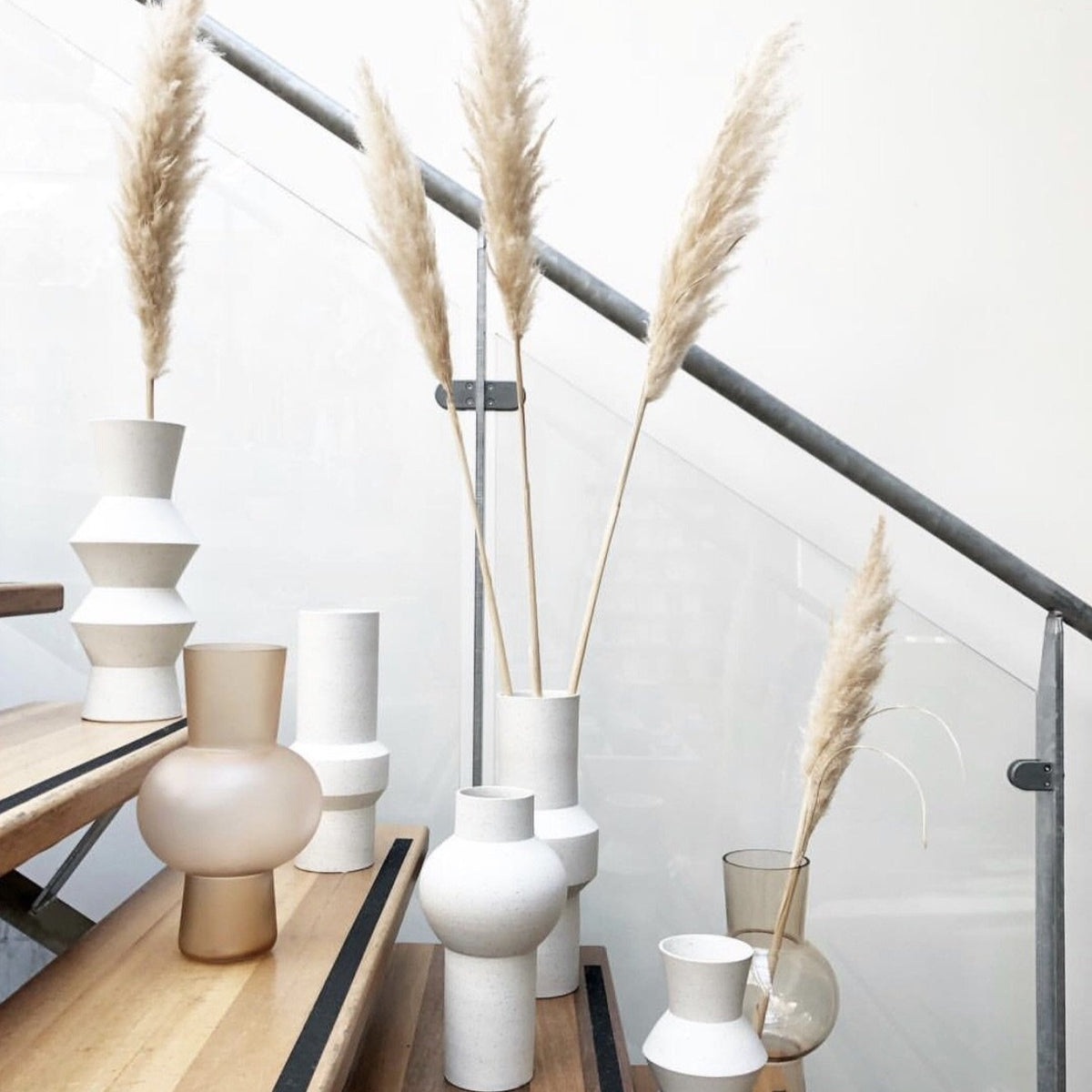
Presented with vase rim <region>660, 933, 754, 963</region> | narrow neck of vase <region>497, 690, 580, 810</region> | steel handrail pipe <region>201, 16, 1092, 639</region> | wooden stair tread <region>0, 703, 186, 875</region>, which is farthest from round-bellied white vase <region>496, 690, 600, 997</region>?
steel handrail pipe <region>201, 16, 1092, 639</region>

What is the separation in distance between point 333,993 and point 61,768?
352mm

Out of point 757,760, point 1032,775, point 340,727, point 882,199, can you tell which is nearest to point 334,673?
point 340,727

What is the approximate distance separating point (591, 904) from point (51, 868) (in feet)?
2.48

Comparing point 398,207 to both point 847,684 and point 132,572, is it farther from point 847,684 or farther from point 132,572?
point 847,684

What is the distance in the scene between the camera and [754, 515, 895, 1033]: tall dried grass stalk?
3.88 feet

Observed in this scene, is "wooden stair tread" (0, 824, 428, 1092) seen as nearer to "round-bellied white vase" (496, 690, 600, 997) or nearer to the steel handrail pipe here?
"round-bellied white vase" (496, 690, 600, 997)

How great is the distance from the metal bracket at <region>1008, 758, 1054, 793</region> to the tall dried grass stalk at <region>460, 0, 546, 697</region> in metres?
0.67

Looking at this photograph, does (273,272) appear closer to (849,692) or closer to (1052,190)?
(849,692)

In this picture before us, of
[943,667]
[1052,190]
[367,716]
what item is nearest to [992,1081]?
[943,667]

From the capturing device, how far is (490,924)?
91 cm

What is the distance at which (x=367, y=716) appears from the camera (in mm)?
1239

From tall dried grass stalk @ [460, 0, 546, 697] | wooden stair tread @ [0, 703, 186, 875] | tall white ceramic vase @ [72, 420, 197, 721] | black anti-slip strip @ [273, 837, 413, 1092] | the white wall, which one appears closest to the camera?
black anti-slip strip @ [273, 837, 413, 1092]

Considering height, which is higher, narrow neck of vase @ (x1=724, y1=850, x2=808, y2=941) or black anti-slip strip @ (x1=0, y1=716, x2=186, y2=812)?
black anti-slip strip @ (x1=0, y1=716, x2=186, y2=812)

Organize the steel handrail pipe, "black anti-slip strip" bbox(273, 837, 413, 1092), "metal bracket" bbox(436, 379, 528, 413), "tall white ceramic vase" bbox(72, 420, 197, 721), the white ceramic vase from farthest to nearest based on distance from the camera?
"metal bracket" bbox(436, 379, 528, 413), the steel handrail pipe, "tall white ceramic vase" bbox(72, 420, 197, 721), the white ceramic vase, "black anti-slip strip" bbox(273, 837, 413, 1092)
